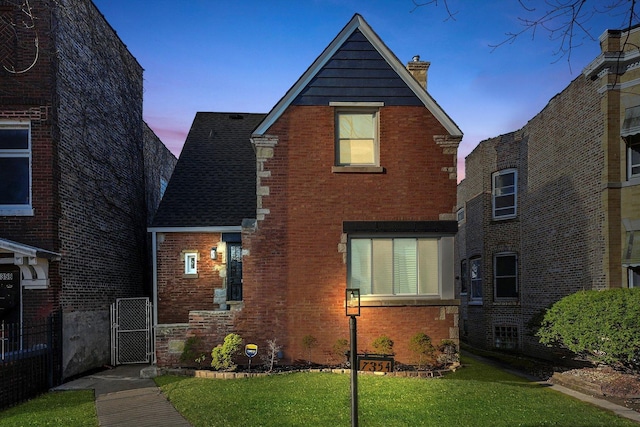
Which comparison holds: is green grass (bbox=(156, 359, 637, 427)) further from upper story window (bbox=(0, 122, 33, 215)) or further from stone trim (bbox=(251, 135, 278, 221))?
upper story window (bbox=(0, 122, 33, 215))

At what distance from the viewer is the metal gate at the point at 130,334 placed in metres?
14.4

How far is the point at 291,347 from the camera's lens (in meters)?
12.8

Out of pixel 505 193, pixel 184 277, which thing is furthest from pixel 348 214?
pixel 505 193

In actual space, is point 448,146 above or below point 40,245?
above

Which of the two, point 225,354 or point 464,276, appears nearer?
point 225,354

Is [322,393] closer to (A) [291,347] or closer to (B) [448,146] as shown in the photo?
(A) [291,347]

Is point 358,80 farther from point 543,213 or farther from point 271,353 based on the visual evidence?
point 543,213

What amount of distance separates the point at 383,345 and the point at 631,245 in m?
7.76

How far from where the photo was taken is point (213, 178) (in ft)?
56.1

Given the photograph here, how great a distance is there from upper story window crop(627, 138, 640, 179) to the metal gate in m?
14.8

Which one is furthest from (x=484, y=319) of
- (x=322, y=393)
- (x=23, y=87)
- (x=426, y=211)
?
(x=23, y=87)

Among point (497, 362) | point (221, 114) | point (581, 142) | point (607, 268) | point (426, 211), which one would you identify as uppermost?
point (221, 114)

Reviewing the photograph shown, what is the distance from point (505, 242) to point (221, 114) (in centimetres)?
1339

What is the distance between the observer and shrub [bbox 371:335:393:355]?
1252 cm
